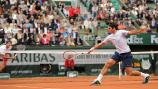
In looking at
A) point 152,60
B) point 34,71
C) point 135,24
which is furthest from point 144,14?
point 34,71

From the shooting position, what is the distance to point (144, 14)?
1468 inches

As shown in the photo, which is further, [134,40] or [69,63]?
[134,40]

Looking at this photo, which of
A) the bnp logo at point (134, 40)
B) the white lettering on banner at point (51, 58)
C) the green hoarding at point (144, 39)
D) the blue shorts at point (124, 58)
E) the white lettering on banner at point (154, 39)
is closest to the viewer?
the blue shorts at point (124, 58)

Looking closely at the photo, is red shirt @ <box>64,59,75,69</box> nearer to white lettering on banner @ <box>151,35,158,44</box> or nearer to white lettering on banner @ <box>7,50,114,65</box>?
white lettering on banner @ <box>7,50,114,65</box>

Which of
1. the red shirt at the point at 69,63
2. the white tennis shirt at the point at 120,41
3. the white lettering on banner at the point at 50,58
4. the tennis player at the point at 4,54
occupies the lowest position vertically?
the red shirt at the point at 69,63

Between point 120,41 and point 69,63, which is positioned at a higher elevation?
point 120,41

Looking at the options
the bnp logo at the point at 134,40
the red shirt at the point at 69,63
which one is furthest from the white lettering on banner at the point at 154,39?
the red shirt at the point at 69,63

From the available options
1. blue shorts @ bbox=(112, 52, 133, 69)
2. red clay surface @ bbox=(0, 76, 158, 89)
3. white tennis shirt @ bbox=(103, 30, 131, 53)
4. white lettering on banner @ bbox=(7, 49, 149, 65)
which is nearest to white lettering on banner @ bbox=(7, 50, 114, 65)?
white lettering on banner @ bbox=(7, 49, 149, 65)

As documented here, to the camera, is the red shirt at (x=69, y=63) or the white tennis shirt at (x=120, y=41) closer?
the white tennis shirt at (x=120, y=41)

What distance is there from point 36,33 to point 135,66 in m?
6.35

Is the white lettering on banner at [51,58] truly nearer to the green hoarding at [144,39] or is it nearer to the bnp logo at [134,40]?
the bnp logo at [134,40]

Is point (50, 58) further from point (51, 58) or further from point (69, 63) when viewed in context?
point (69, 63)

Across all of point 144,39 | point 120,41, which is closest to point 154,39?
point 144,39

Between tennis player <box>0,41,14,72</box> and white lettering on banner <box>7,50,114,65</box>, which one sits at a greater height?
tennis player <box>0,41,14,72</box>
